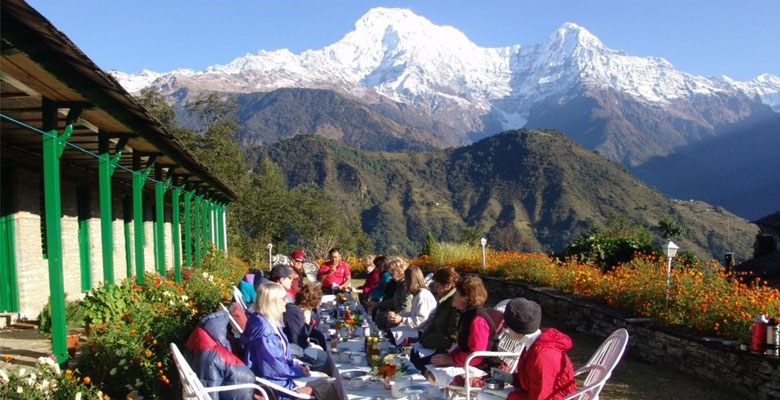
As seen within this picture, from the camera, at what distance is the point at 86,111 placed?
5766 millimetres

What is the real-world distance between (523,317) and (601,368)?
65 cm

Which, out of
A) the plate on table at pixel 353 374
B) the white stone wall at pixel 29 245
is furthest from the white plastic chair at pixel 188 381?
the white stone wall at pixel 29 245

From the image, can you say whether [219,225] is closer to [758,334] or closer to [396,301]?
[396,301]

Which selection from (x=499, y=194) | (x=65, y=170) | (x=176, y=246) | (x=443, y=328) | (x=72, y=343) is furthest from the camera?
(x=499, y=194)

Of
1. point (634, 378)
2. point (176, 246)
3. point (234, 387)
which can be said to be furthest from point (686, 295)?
point (176, 246)

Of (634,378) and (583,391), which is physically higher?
(583,391)

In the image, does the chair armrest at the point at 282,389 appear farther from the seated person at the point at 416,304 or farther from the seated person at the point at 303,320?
the seated person at the point at 416,304

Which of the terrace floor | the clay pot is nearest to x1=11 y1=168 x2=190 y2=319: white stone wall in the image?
the terrace floor

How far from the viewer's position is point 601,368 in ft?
13.8

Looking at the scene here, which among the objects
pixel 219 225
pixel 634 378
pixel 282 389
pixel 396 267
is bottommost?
pixel 634 378

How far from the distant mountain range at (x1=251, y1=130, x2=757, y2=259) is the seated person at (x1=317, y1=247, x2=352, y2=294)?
234 feet

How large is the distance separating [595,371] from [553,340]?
3.50 ft

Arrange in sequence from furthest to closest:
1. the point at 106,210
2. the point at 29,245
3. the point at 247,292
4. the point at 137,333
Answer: the point at 29,245 < the point at 247,292 < the point at 106,210 < the point at 137,333

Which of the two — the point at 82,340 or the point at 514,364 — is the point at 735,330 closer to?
the point at 514,364
